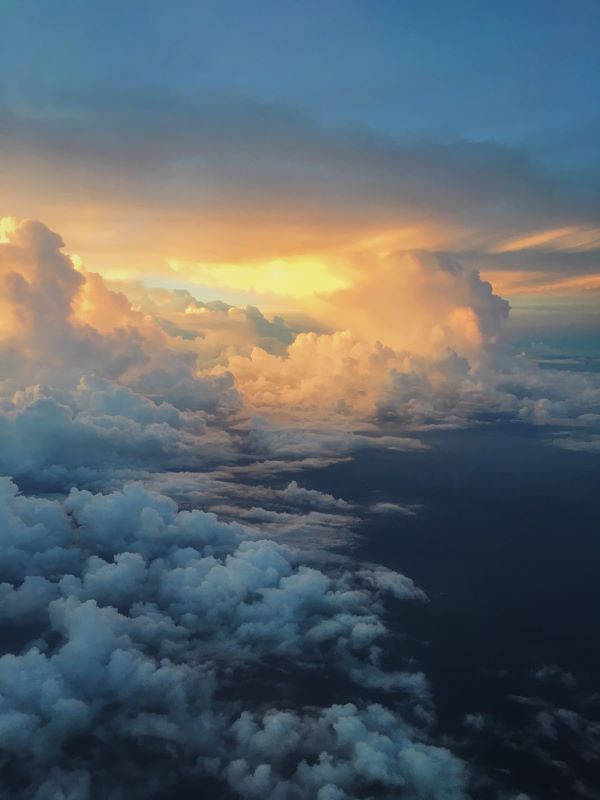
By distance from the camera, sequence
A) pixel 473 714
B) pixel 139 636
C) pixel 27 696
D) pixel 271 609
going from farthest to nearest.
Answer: pixel 271 609 → pixel 139 636 → pixel 473 714 → pixel 27 696

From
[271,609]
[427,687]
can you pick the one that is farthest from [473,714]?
[271,609]

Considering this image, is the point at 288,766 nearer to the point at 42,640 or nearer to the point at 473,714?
the point at 473,714

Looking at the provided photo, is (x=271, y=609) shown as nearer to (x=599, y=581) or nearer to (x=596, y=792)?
(x=596, y=792)

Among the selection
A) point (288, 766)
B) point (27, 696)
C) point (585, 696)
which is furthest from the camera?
point (585, 696)

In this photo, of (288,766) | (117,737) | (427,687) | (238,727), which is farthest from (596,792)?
(117,737)

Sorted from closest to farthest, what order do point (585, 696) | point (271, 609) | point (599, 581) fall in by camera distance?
1. point (585, 696)
2. point (271, 609)
3. point (599, 581)

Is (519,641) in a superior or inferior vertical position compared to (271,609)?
inferior

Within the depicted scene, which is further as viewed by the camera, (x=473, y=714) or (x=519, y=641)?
(x=519, y=641)

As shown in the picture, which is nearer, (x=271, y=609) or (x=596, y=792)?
(x=596, y=792)

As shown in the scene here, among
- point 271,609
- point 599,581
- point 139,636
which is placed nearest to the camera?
point 139,636
